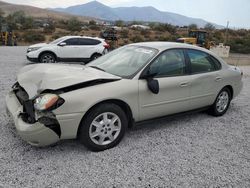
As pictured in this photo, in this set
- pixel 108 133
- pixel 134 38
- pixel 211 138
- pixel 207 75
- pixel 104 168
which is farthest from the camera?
pixel 134 38

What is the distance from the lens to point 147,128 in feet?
15.7

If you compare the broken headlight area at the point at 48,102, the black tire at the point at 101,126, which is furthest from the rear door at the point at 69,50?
the broken headlight area at the point at 48,102

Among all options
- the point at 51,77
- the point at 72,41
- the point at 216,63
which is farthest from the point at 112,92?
the point at 72,41

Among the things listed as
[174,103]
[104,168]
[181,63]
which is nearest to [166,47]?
[181,63]

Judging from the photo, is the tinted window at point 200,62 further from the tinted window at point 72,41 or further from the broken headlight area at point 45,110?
the tinted window at point 72,41

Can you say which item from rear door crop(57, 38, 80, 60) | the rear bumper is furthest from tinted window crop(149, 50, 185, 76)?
rear door crop(57, 38, 80, 60)

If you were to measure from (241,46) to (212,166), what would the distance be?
1346 inches

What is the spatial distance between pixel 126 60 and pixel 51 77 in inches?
55.1

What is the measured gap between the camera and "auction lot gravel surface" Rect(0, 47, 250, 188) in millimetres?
3178

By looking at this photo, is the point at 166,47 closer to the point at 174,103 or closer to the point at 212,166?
the point at 174,103

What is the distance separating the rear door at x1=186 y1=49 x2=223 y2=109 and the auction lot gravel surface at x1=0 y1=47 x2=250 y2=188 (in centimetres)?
60

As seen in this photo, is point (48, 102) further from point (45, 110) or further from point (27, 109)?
point (27, 109)

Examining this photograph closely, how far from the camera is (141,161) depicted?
3.64 m

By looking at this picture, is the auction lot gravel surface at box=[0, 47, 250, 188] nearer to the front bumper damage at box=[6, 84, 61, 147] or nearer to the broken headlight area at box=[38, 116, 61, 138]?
the front bumper damage at box=[6, 84, 61, 147]
